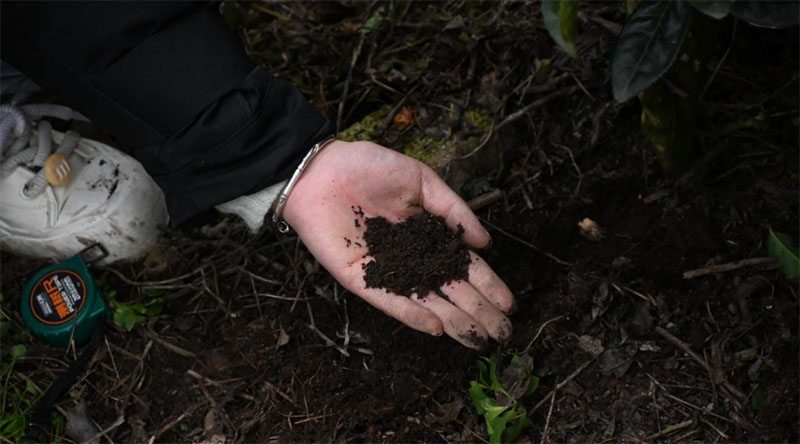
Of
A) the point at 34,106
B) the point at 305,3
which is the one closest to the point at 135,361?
the point at 34,106

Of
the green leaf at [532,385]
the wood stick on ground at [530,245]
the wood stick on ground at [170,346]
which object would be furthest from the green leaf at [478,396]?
the wood stick on ground at [170,346]

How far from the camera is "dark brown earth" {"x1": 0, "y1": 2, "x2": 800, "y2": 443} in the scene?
181cm

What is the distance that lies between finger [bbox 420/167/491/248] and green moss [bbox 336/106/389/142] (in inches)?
16.8

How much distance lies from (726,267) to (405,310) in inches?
33.6

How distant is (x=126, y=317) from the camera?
2.08 meters

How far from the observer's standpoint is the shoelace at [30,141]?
86.0 inches

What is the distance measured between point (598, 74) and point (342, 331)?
109cm

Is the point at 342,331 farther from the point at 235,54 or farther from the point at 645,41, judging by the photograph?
the point at 645,41

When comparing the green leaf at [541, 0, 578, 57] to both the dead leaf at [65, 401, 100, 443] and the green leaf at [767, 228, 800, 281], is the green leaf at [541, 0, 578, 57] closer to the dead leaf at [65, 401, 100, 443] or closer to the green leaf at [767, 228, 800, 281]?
the green leaf at [767, 228, 800, 281]

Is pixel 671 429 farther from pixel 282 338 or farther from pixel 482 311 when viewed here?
pixel 282 338

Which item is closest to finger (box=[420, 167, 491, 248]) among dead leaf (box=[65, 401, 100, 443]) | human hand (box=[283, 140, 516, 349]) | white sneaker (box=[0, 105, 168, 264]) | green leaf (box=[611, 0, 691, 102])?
human hand (box=[283, 140, 516, 349])

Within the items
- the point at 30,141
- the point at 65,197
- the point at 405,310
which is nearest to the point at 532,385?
the point at 405,310

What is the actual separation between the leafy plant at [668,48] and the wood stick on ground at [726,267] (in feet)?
1.02

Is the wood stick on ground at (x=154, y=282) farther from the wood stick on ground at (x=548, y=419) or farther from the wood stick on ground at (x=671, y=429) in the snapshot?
the wood stick on ground at (x=671, y=429)
